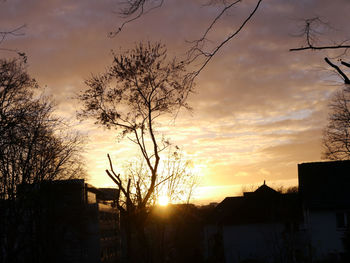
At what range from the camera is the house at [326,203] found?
40.1 meters

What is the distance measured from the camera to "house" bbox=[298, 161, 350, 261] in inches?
1577

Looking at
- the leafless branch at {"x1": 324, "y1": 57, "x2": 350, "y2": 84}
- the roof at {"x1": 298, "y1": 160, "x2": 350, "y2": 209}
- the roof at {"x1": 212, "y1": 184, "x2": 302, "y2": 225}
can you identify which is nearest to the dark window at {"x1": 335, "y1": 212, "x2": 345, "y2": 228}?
the roof at {"x1": 298, "y1": 160, "x2": 350, "y2": 209}

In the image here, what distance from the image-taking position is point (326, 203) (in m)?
41.4

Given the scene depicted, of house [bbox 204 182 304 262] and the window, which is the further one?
house [bbox 204 182 304 262]

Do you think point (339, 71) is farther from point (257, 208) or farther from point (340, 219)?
point (257, 208)

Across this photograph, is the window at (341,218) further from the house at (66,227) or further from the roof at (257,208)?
the house at (66,227)

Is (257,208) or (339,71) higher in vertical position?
(339,71)

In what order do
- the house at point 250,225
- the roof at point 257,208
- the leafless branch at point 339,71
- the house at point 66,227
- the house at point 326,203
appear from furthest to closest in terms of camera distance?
the house at point 250,225
the roof at point 257,208
the house at point 66,227
the house at point 326,203
the leafless branch at point 339,71

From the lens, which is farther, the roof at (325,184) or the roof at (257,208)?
the roof at (257,208)

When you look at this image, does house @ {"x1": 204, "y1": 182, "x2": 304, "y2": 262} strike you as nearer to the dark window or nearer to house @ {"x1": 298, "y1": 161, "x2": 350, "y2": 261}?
house @ {"x1": 298, "y1": 161, "x2": 350, "y2": 261}

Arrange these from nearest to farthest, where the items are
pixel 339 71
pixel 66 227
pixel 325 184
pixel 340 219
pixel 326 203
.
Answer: pixel 339 71 → pixel 340 219 → pixel 326 203 → pixel 325 184 → pixel 66 227

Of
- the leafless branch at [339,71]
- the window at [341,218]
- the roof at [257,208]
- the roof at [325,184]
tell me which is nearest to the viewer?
the leafless branch at [339,71]

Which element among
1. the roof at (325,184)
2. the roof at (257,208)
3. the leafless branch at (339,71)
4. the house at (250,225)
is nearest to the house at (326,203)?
the roof at (325,184)

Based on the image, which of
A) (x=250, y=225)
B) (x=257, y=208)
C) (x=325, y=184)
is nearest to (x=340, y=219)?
(x=325, y=184)
